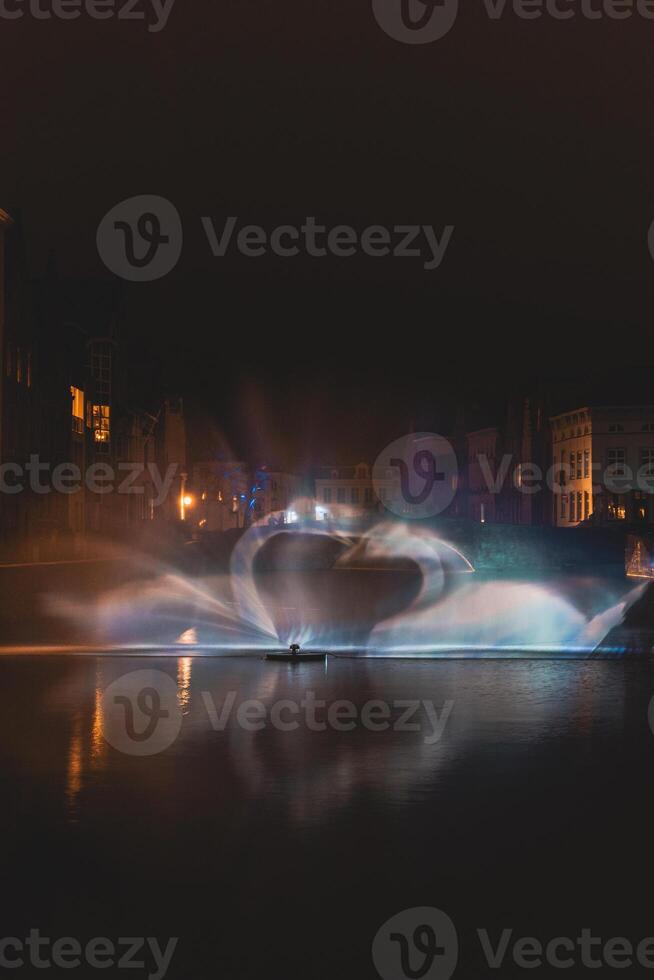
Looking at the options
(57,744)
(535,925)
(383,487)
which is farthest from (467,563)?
(383,487)

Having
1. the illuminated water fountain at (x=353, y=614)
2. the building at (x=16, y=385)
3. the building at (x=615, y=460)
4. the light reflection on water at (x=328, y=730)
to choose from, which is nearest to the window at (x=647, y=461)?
the building at (x=615, y=460)

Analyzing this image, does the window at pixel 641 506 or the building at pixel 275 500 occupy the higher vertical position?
the building at pixel 275 500

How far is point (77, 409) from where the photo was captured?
7575 centimetres

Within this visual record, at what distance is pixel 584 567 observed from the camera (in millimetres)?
60281

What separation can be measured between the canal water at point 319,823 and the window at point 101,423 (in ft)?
210

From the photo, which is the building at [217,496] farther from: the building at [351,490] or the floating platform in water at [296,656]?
the floating platform in water at [296,656]

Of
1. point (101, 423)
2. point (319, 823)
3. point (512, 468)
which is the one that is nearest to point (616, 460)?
point (512, 468)

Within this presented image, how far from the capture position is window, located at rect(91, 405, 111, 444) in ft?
259

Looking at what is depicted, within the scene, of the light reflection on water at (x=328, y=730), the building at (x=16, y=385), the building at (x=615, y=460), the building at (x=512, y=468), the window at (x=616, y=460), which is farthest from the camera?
the building at (x=512, y=468)

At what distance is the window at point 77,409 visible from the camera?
74438mm

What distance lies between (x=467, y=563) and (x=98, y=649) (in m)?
40.8

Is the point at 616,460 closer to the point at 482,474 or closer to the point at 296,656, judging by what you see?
the point at 482,474

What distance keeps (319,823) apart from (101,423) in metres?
72.1

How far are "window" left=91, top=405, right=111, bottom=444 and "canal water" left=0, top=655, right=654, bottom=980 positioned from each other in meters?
64.1
